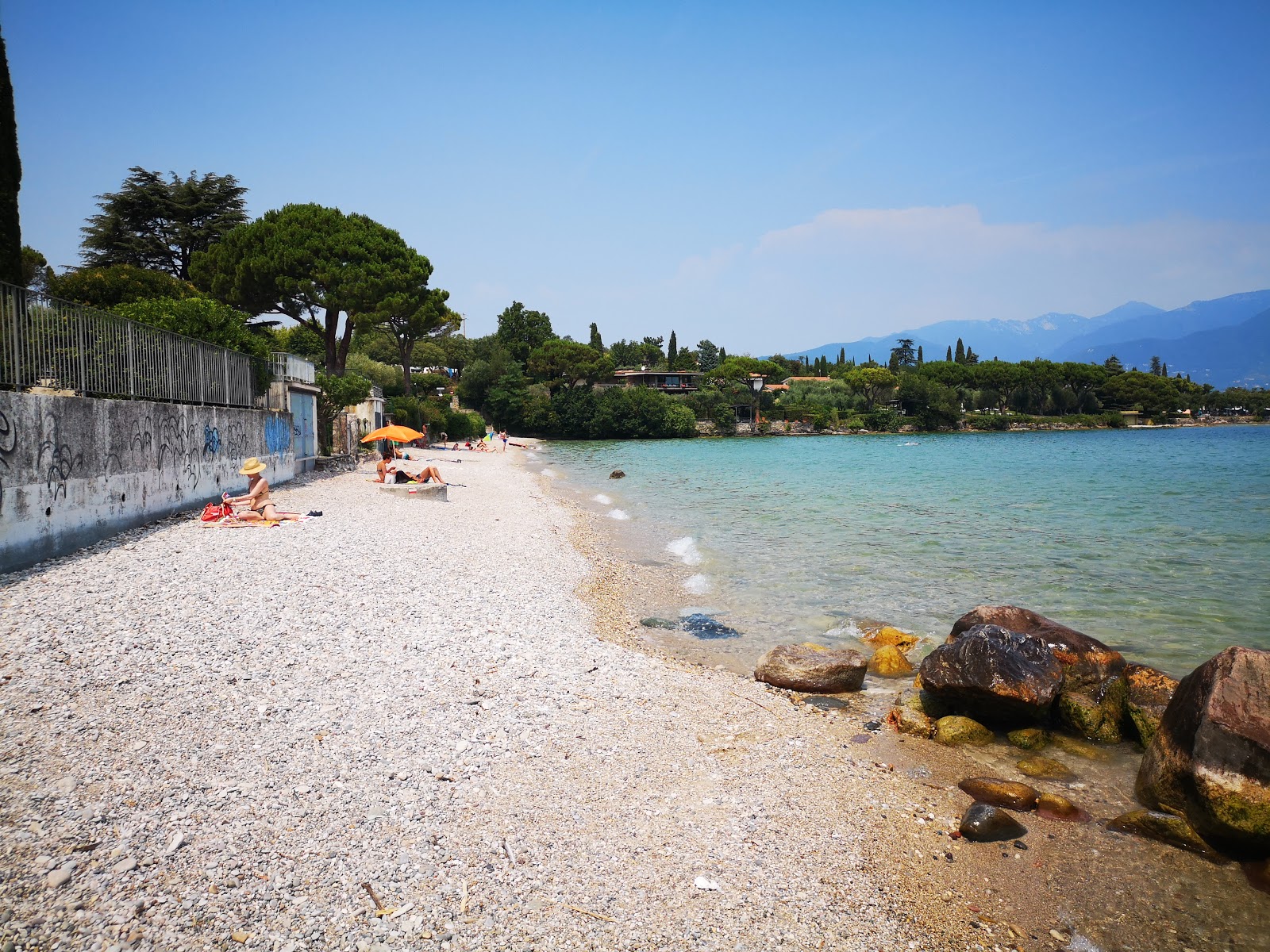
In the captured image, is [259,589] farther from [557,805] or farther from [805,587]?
[805,587]

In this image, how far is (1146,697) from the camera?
24.7ft

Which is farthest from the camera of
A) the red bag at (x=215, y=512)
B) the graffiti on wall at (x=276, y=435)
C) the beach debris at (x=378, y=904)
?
the graffiti on wall at (x=276, y=435)

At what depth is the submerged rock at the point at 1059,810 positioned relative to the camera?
19.0ft

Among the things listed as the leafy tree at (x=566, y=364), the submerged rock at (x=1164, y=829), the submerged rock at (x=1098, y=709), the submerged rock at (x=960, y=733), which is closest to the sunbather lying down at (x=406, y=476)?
the submerged rock at (x=960, y=733)

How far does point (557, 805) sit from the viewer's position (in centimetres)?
521

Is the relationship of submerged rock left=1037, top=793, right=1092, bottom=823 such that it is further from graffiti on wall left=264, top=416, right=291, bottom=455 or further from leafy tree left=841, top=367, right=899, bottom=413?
leafy tree left=841, top=367, right=899, bottom=413

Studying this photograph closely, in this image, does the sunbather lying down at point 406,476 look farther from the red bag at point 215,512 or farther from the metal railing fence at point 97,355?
the red bag at point 215,512

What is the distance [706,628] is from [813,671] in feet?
9.15

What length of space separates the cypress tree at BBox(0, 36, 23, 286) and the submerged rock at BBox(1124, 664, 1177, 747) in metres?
23.4

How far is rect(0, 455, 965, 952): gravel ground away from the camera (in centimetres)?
396

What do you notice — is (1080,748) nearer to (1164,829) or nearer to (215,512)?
(1164,829)

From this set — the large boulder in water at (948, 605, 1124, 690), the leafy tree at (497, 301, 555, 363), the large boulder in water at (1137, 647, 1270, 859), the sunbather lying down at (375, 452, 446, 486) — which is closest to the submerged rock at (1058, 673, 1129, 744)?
the large boulder in water at (948, 605, 1124, 690)

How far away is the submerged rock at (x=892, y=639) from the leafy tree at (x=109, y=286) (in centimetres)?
2917

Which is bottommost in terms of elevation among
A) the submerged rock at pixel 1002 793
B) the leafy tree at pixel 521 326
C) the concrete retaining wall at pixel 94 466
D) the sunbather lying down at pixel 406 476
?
the submerged rock at pixel 1002 793
